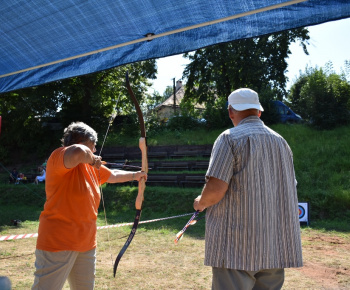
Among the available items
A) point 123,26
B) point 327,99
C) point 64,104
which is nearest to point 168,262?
point 123,26

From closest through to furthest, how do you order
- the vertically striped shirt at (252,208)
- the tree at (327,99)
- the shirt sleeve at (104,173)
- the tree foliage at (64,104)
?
1. the vertically striped shirt at (252,208)
2. the shirt sleeve at (104,173)
3. the tree at (327,99)
4. the tree foliage at (64,104)

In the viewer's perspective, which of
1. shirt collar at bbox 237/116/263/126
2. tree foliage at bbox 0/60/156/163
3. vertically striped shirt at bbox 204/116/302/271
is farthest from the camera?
tree foliage at bbox 0/60/156/163

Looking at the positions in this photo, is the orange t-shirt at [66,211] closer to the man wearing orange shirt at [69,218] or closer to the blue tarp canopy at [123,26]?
the man wearing orange shirt at [69,218]

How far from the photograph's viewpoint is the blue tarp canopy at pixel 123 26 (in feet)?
7.08

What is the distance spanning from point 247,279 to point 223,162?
0.67m

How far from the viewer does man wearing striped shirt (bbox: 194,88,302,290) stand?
206 cm

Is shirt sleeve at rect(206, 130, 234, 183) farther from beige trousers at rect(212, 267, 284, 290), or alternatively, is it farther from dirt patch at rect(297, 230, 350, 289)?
dirt patch at rect(297, 230, 350, 289)

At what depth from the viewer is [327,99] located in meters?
16.3

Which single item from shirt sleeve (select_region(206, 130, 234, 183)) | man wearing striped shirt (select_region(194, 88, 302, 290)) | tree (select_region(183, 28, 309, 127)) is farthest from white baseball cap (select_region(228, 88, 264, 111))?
tree (select_region(183, 28, 309, 127))

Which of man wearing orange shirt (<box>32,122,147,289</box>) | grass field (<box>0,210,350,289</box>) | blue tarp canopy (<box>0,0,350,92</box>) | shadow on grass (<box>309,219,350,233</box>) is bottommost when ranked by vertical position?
grass field (<box>0,210,350,289</box>)

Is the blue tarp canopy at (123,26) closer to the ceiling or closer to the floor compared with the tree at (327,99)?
closer to the floor

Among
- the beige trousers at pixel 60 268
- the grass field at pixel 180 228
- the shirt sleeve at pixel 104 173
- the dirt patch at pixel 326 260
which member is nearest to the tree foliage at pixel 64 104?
the grass field at pixel 180 228

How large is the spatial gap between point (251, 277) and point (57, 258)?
132 cm

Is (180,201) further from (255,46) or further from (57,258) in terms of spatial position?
(255,46)
